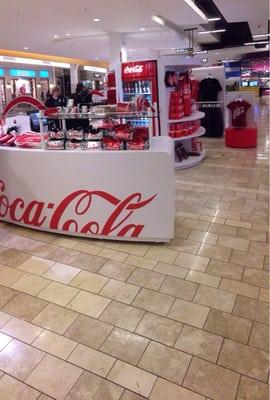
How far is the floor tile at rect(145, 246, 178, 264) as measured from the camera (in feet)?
10.5

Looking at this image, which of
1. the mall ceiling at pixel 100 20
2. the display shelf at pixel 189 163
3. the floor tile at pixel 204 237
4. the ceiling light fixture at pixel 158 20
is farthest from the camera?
the ceiling light fixture at pixel 158 20

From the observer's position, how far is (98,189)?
3.42 m

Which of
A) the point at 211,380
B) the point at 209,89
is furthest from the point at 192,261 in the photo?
the point at 209,89

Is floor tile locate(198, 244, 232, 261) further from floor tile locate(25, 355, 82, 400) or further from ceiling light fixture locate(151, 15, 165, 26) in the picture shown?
ceiling light fixture locate(151, 15, 165, 26)

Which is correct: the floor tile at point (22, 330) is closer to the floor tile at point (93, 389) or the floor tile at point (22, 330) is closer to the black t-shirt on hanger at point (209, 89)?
the floor tile at point (93, 389)

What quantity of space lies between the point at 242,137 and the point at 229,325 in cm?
639

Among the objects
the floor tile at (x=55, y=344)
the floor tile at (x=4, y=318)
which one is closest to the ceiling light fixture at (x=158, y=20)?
the floor tile at (x=4, y=318)

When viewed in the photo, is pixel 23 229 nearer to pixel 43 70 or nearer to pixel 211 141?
pixel 211 141

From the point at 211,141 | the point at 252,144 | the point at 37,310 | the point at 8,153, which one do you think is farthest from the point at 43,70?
the point at 37,310

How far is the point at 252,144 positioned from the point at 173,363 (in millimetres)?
6910

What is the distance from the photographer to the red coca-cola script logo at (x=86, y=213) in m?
3.41

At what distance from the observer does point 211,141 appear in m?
9.22

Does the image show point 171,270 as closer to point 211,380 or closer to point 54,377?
point 211,380

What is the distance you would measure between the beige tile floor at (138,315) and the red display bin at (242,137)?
429 centimetres
